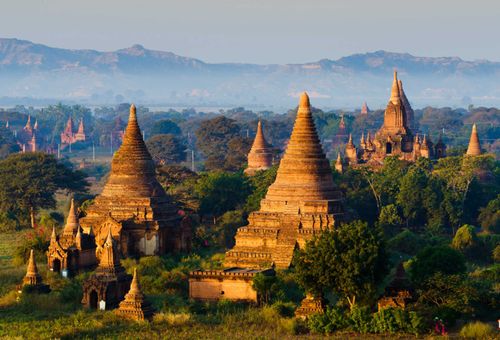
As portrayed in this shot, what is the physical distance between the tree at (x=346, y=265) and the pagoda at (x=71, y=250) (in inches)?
422

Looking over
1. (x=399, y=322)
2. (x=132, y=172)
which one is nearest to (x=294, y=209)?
(x=132, y=172)

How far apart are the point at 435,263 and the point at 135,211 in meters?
14.3

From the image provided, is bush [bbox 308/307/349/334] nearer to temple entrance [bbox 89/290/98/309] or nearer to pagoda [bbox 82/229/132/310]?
pagoda [bbox 82/229/132/310]

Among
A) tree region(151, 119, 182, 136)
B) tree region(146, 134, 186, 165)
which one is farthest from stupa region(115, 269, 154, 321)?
tree region(151, 119, 182, 136)

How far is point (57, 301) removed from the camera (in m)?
46.7

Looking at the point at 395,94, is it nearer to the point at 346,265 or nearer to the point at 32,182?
the point at 32,182

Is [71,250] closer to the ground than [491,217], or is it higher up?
higher up

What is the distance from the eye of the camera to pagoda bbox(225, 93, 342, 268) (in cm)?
5128

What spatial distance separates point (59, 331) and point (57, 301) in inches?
216

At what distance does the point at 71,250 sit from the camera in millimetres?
51656

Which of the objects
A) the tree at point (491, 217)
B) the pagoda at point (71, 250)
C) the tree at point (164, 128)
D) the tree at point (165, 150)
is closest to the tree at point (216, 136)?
the tree at point (165, 150)

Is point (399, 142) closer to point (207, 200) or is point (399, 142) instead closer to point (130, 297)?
point (207, 200)

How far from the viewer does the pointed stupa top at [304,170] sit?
177ft

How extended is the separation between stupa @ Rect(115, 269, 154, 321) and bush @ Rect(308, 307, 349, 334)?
5.12m
